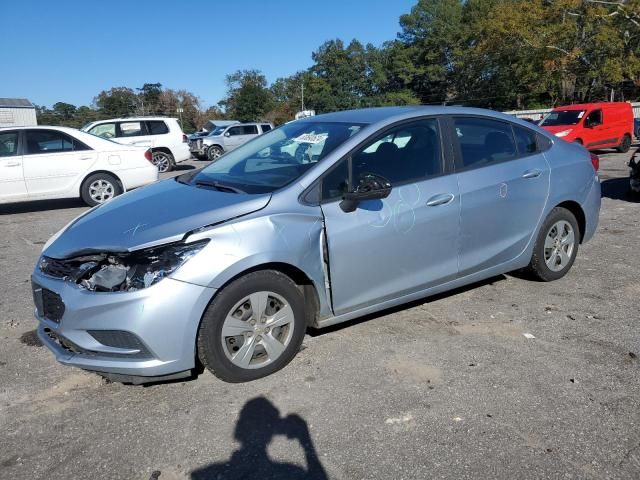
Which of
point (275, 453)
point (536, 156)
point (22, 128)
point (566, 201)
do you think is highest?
point (22, 128)

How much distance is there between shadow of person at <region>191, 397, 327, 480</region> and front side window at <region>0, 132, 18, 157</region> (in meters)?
8.38

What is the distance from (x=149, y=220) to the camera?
328 centimetres

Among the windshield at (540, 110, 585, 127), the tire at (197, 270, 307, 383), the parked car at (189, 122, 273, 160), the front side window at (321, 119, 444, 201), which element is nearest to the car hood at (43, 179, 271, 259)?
the tire at (197, 270, 307, 383)

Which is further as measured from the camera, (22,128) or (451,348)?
(22,128)

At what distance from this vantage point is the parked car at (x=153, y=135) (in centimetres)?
1598

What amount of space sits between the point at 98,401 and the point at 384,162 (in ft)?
7.88

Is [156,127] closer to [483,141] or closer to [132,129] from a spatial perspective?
[132,129]

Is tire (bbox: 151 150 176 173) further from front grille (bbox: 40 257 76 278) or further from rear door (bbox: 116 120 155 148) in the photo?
front grille (bbox: 40 257 76 278)

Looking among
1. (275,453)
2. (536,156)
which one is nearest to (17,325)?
(275,453)

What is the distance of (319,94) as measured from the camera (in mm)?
90500

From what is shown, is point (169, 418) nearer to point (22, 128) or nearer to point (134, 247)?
point (134, 247)

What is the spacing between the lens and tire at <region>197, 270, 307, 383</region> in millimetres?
3109

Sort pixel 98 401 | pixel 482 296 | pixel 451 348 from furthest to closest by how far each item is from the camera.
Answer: pixel 482 296 < pixel 451 348 < pixel 98 401

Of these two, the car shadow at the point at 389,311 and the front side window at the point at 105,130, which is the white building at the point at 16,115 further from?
the car shadow at the point at 389,311
